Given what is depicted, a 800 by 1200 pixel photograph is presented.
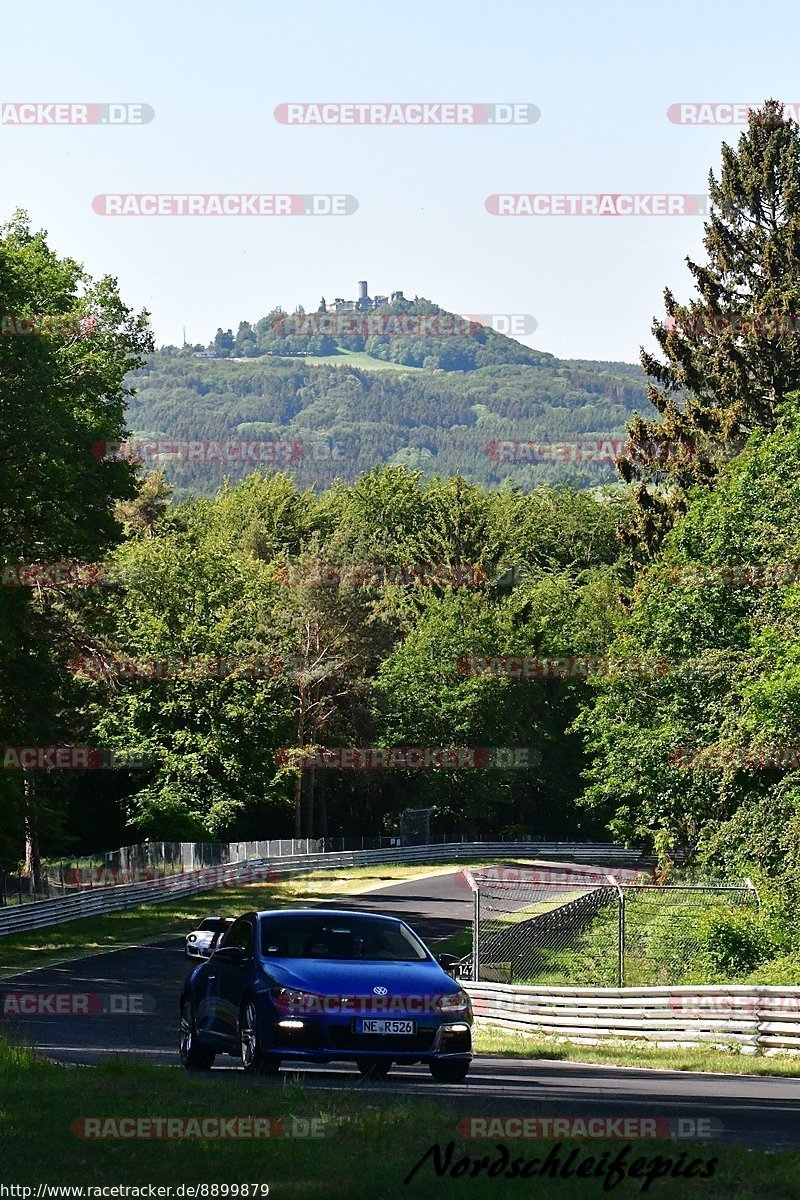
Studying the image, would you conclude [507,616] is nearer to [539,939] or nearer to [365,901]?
[365,901]

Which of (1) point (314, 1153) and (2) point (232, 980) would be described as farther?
(2) point (232, 980)

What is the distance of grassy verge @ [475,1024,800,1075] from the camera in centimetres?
1761

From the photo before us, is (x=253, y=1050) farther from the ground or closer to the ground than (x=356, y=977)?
closer to the ground

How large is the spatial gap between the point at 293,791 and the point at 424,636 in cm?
1207

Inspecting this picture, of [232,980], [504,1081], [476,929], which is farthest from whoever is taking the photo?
[476,929]

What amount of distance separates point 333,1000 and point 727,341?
152ft

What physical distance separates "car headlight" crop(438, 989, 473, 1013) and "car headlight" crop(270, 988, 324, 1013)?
0.99 m

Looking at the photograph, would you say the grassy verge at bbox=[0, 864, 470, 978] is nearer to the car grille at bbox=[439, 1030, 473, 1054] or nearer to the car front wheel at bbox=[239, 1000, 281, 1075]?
the car front wheel at bbox=[239, 1000, 281, 1075]

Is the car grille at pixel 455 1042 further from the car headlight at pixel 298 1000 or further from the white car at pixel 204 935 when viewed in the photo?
the white car at pixel 204 935

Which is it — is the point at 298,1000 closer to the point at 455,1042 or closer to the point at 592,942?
the point at 455,1042

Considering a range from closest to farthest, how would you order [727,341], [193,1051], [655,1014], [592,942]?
[193,1051] < [655,1014] < [592,942] < [727,341]

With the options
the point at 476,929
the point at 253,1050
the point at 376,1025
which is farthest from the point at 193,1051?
the point at 476,929

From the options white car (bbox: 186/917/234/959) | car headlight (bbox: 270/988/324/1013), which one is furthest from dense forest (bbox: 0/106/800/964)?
car headlight (bbox: 270/988/324/1013)

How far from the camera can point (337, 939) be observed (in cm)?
1439
